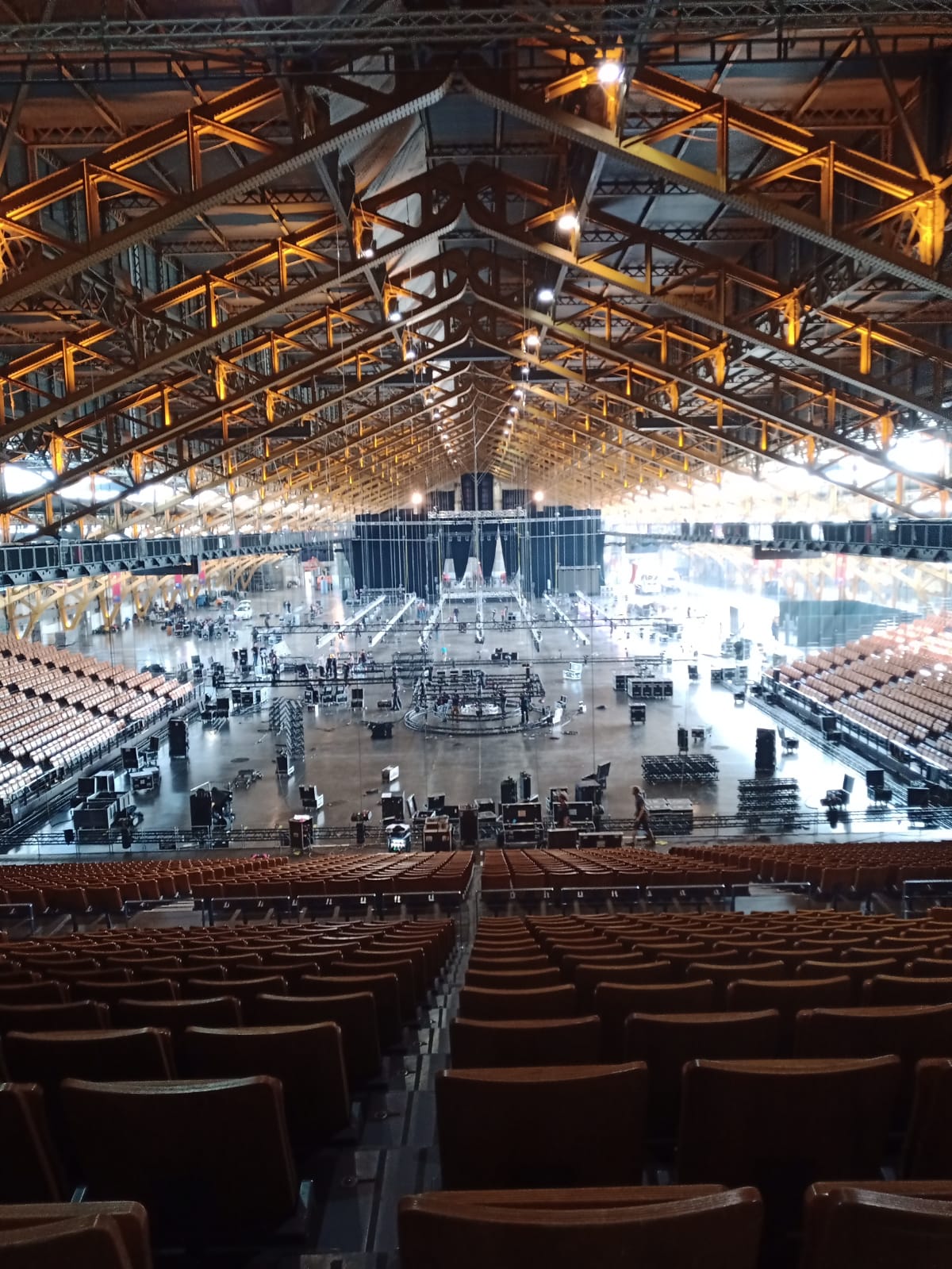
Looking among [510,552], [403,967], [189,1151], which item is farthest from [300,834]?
[510,552]

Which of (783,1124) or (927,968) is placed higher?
(783,1124)

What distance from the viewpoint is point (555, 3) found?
726 cm

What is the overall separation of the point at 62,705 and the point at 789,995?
2829 centimetres

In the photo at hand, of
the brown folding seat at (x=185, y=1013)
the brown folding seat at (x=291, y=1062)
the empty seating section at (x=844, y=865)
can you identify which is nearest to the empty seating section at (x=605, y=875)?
the empty seating section at (x=844, y=865)

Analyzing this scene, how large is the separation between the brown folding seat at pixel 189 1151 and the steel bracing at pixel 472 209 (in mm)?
6758

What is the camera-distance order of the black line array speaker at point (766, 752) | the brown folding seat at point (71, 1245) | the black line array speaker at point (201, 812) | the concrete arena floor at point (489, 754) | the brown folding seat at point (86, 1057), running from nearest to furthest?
the brown folding seat at point (71, 1245), the brown folding seat at point (86, 1057), the black line array speaker at point (201, 812), the concrete arena floor at point (489, 754), the black line array speaker at point (766, 752)

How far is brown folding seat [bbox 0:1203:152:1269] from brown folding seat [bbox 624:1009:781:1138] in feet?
4.65

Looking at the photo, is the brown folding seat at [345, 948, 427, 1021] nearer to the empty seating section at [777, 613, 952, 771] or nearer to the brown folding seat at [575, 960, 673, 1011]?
the brown folding seat at [575, 960, 673, 1011]

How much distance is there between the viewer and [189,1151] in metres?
1.83

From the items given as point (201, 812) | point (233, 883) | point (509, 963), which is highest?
point (509, 963)

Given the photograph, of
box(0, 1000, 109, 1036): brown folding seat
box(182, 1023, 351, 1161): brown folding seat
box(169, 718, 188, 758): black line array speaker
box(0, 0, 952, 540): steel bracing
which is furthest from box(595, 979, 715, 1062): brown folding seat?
box(169, 718, 188, 758): black line array speaker

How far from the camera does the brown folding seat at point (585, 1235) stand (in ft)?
3.64

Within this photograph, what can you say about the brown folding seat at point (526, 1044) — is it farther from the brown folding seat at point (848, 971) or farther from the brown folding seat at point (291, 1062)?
the brown folding seat at point (848, 971)

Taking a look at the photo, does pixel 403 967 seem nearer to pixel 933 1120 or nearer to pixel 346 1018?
pixel 346 1018
